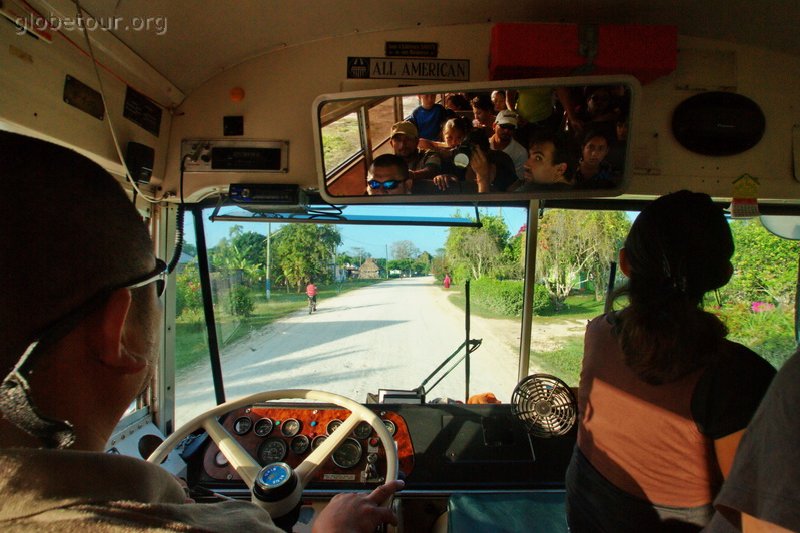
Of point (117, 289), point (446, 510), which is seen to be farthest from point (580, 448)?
point (117, 289)

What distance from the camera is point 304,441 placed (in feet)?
7.23

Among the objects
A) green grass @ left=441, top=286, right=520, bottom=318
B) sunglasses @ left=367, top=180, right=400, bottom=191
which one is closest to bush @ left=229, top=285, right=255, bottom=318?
sunglasses @ left=367, top=180, right=400, bottom=191

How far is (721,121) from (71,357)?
2.76 meters

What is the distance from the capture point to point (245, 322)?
260 centimetres

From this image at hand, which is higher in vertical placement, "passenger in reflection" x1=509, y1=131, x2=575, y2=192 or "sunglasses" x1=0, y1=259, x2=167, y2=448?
"passenger in reflection" x1=509, y1=131, x2=575, y2=192

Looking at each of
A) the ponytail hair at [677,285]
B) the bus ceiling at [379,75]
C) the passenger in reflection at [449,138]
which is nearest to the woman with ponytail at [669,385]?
the ponytail hair at [677,285]

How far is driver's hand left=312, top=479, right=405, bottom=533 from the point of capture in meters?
1.04

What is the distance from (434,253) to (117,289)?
1975mm

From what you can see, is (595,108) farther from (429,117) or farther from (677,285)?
(677,285)

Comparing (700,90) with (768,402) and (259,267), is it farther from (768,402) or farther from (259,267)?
(259,267)

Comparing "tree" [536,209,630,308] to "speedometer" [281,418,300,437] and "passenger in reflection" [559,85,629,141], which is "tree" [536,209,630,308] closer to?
"passenger in reflection" [559,85,629,141]

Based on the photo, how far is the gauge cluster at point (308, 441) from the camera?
2123 mm

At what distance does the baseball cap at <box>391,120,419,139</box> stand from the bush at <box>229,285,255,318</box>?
150cm
